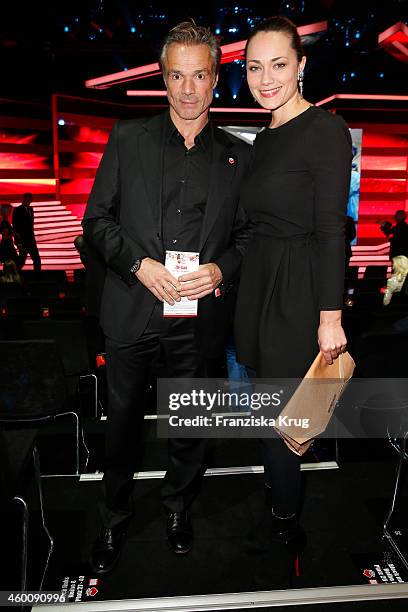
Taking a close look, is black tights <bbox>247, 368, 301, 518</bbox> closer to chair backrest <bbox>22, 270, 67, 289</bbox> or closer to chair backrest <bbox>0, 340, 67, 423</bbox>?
chair backrest <bbox>0, 340, 67, 423</bbox>

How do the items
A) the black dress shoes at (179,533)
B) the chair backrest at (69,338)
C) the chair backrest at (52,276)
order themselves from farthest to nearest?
1. the chair backrest at (52,276)
2. the chair backrest at (69,338)
3. the black dress shoes at (179,533)

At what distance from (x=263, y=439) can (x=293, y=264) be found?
826 millimetres

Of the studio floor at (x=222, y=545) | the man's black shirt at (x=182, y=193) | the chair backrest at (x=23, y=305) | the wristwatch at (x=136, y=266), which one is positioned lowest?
the studio floor at (x=222, y=545)

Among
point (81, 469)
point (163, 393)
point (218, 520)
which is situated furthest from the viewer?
point (81, 469)

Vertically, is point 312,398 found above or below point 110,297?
below

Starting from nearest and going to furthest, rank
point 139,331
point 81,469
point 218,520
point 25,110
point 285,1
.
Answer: point 139,331 < point 218,520 < point 81,469 < point 285,1 < point 25,110

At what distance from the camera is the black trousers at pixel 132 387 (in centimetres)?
212

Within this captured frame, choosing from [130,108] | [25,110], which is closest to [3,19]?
[25,110]

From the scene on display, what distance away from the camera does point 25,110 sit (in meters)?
12.8

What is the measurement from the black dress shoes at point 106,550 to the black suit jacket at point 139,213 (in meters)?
0.93

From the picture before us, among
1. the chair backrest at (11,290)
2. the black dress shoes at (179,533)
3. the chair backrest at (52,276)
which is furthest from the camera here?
the chair backrest at (52,276)

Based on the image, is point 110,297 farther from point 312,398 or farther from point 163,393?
point 312,398
